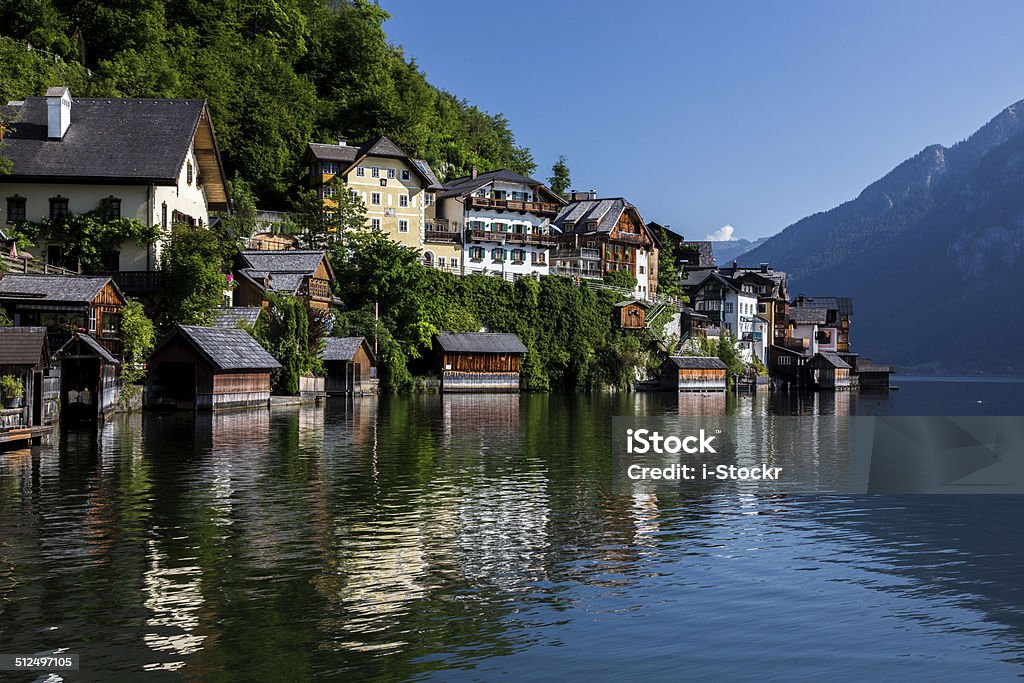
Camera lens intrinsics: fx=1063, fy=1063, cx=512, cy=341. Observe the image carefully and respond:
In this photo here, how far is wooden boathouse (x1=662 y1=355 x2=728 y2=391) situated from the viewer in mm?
114812

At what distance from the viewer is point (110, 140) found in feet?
207

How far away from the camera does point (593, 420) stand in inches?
2366

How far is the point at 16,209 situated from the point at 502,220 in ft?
203

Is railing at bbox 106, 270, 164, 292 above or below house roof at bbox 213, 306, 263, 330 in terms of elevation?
above

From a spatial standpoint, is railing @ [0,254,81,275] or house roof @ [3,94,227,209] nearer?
railing @ [0,254,81,275]

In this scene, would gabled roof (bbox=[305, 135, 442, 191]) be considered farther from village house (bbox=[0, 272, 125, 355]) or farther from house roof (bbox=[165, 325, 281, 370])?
village house (bbox=[0, 272, 125, 355])

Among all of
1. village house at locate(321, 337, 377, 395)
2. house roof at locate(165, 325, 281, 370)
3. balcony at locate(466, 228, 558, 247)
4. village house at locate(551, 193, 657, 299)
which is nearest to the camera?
house roof at locate(165, 325, 281, 370)

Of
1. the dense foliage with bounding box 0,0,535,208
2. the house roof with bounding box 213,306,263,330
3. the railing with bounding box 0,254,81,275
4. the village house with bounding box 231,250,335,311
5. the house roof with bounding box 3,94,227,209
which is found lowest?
the house roof with bounding box 213,306,263,330

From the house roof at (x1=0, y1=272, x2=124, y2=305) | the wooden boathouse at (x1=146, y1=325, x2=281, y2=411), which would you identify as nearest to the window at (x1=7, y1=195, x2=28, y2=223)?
the wooden boathouse at (x1=146, y1=325, x2=281, y2=411)

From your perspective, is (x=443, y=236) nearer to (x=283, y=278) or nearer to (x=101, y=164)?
(x=283, y=278)

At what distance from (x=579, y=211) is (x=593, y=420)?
7577 centimetres

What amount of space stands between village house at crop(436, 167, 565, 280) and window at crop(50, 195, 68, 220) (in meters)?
52.9

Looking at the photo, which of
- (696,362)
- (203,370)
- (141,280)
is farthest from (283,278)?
(696,362)

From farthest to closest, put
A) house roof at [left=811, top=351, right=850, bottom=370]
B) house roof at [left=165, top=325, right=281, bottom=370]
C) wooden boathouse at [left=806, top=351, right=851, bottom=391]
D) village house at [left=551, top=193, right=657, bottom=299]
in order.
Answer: wooden boathouse at [left=806, top=351, right=851, bottom=391], house roof at [left=811, top=351, right=850, bottom=370], village house at [left=551, top=193, right=657, bottom=299], house roof at [left=165, top=325, right=281, bottom=370]
